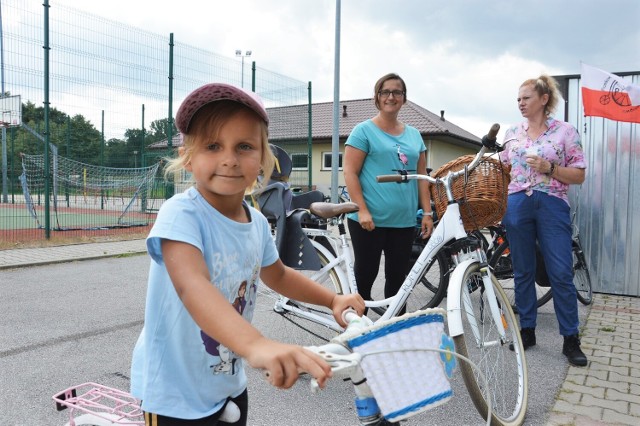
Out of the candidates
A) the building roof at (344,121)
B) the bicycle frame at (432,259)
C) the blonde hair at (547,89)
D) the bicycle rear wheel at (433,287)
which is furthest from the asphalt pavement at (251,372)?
the building roof at (344,121)

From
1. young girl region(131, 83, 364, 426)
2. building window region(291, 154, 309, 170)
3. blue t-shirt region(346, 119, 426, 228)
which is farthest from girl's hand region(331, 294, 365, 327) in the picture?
building window region(291, 154, 309, 170)

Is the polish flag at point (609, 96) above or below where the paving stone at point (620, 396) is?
above

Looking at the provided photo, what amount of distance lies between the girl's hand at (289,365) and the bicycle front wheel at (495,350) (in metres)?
1.95

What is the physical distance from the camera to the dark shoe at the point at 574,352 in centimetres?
381

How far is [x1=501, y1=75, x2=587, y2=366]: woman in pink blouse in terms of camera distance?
386 cm

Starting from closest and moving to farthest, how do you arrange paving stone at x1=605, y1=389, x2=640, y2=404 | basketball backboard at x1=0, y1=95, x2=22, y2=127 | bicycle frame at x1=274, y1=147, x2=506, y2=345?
bicycle frame at x1=274, y1=147, x2=506, y2=345 < paving stone at x1=605, y1=389, x2=640, y2=404 < basketball backboard at x1=0, y1=95, x2=22, y2=127

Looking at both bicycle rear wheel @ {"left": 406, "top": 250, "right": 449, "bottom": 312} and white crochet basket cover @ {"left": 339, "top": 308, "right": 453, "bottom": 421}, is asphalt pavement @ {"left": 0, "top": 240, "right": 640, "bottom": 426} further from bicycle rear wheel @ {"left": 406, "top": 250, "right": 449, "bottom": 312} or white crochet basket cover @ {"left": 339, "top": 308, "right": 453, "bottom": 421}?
white crochet basket cover @ {"left": 339, "top": 308, "right": 453, "bottom": 421}

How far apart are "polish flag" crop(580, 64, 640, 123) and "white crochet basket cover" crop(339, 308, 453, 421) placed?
229 inches

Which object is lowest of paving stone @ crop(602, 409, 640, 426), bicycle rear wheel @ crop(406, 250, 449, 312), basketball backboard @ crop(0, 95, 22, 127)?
paving stone @ crop(602, 409, 640, 426)

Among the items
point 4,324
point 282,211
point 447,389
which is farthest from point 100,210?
point 447,389

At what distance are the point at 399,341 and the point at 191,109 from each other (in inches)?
31.9

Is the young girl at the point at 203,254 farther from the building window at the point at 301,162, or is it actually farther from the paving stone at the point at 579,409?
the building window at the point at 301,162

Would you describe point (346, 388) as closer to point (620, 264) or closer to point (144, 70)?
point (620, 264)

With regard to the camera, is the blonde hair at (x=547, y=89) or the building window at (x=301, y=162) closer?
the blonde hair at (x=547, y=89)
